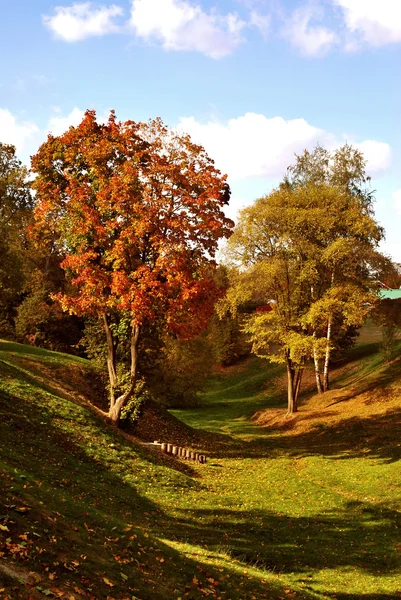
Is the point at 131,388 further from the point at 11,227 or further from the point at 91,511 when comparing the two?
the point at 11,227

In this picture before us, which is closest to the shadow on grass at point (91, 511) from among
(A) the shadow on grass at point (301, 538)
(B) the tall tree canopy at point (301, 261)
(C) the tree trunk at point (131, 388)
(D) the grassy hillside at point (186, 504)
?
(D) the grassy hillside at point (186, 504)

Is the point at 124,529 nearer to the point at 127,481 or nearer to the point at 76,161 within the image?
the point at 127,481

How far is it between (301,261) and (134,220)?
774 inches

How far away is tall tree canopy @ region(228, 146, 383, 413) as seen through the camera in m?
42.4

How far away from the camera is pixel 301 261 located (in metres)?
43.7

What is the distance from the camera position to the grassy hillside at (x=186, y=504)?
37.2ft

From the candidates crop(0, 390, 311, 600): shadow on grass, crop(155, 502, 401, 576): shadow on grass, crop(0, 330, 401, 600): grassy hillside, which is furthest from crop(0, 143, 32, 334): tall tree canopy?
crop(155, 502, 401, 576): shadow on grass

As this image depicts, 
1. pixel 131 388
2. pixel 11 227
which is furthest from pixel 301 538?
pixel 11 227

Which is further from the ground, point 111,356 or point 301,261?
point 301,261

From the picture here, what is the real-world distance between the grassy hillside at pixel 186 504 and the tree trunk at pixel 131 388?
4.45 ft

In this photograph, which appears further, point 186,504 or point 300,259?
point 300,259

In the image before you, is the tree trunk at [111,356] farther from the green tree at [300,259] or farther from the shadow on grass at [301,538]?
the green tree at [300,259]

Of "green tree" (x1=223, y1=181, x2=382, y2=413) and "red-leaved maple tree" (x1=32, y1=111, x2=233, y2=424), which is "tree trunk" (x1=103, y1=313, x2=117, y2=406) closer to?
"red-leaved maple tree" (x1=32, y1=111, x2=233, y2=424)

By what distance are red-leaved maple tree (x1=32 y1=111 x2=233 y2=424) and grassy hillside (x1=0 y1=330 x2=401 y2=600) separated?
6430mm
